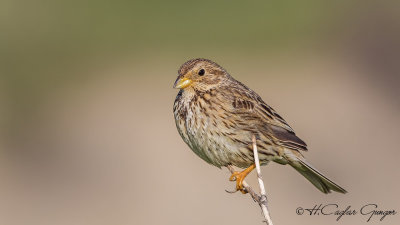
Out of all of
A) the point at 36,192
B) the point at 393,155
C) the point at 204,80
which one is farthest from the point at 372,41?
the point at 204,80

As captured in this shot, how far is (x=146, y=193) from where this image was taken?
1269cm

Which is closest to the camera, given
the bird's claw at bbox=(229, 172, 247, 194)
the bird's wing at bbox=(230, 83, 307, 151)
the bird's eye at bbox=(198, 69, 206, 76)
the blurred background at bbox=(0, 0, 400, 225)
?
the bird's claw at bbox=(229, 172, 247, 194)

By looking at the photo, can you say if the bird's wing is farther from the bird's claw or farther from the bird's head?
the bird's claw

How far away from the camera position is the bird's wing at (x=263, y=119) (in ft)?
26.5

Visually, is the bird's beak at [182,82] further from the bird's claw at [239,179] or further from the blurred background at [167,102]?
the blurred background at [167,102]

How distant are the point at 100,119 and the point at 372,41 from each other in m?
5.14

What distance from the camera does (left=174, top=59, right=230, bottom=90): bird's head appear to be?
8203 millimetres

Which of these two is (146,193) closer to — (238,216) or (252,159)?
(238,216)

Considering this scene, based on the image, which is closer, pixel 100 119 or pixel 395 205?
pixel 395 205

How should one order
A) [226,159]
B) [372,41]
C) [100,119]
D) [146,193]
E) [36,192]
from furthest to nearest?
[372,41] → [100,119] → [36,192] → [146,193] → [226,159]

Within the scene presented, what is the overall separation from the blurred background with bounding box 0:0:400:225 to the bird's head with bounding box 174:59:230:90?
2.97 metres
